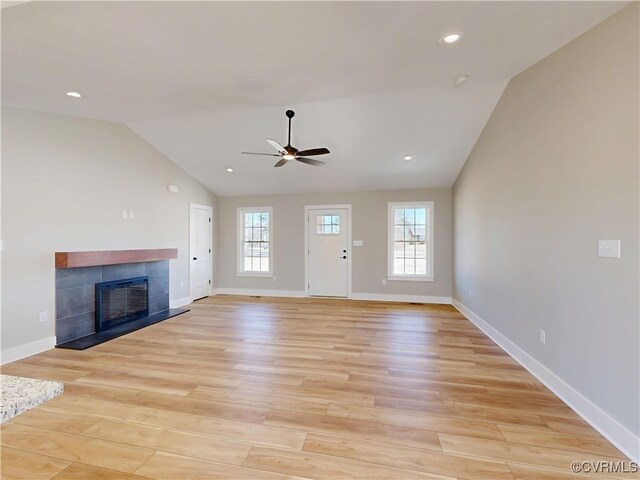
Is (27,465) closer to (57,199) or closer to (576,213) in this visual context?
(57,199)

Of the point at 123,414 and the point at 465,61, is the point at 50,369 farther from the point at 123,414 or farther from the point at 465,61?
the point at 465,61

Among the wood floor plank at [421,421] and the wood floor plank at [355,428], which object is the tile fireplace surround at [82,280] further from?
the wood floor plank at [421,421]

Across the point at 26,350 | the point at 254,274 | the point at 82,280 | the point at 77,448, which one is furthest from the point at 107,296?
the point at 254,274

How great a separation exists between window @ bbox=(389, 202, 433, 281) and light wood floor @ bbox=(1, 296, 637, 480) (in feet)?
8.69

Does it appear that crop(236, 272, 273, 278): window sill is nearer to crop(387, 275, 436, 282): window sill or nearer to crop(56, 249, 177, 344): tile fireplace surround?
crop(56, 249, 177, 344): tile fireplace surround

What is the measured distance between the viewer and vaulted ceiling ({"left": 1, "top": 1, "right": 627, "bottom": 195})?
80.8 inches

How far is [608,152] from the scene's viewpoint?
204 centimetres

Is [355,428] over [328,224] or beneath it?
beneath

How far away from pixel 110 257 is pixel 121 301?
84 centimetres

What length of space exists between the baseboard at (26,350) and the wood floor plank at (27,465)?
1.96 meters

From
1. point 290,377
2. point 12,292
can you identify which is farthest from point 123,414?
point 12,292

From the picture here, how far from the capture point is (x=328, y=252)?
692cm

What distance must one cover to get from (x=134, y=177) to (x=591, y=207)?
581cm

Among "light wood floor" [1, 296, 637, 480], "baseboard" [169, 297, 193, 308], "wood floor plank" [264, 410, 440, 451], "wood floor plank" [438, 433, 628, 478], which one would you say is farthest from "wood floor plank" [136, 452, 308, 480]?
"baseboard" [169, 297, 193, 308]
